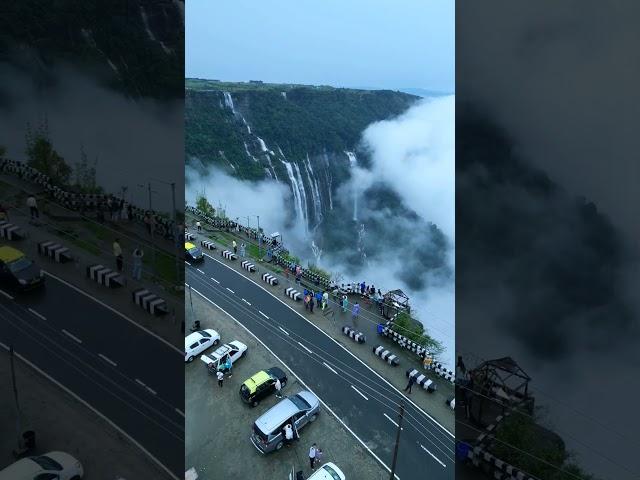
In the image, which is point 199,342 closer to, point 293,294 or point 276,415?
point 276,415

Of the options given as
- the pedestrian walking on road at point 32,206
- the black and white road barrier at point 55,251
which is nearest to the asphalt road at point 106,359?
the black and white road barrier at point 55,251

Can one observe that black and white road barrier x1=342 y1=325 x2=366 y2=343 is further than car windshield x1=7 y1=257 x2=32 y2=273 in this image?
Yes

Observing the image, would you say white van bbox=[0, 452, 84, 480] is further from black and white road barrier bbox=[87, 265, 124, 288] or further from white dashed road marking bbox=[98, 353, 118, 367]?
black and white road barrier bbox=[87, 265, 124, 288]

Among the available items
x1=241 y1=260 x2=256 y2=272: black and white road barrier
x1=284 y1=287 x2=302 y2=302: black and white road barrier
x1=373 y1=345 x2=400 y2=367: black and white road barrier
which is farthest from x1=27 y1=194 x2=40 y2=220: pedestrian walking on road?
x1=241 y1=260 x2=256 y2=272: black and white road barrier

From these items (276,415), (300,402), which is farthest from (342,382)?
(276,415)

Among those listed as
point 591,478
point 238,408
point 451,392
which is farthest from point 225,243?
point 591,478

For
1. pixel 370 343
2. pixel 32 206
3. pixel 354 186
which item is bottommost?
pixel 370 343
